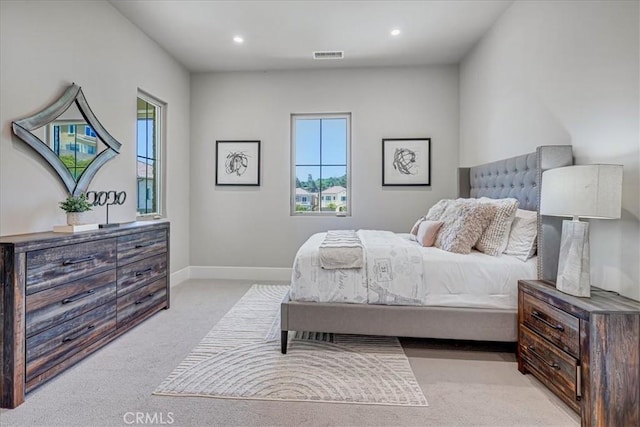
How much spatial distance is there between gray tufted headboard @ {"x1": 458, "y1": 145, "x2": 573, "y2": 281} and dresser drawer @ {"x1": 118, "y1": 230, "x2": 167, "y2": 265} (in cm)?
308

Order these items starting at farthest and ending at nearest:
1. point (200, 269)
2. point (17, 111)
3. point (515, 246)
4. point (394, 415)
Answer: point (200, 269)
point (515, 246)
point (17, 111)
point (394, 415)

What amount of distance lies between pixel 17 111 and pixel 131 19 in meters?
1.72

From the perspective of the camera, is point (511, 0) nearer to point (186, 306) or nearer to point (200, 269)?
point (186, 306)

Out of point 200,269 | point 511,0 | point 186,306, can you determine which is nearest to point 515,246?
point 511,0

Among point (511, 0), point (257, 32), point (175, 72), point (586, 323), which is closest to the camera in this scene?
point (586, 323)

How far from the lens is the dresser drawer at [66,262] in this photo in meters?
1.84

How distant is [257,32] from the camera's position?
3521 millimetres

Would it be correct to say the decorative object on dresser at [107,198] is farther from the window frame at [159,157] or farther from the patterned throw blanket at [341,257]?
the patterned throw blanket at [341,257]

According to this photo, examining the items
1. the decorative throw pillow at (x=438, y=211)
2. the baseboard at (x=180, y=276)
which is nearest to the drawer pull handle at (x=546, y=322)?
the decorative throw pillow at (x=438, y=211)

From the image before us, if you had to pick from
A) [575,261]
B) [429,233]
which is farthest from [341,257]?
[575,261]

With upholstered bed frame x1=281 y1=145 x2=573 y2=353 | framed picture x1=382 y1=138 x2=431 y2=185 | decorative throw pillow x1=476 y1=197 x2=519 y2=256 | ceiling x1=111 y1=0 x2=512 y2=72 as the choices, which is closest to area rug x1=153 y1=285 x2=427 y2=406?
upholstered bed frame x1=281 y1=145 x2=573 y2=353

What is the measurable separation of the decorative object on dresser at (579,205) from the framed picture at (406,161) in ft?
8.14

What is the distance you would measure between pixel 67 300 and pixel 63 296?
42 millimetres

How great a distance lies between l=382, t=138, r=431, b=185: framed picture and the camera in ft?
14.4
